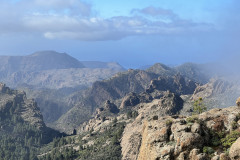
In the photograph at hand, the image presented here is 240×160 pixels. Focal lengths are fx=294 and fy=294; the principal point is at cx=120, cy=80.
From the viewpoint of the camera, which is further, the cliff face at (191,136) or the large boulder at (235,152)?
the cliff face at (191,136)

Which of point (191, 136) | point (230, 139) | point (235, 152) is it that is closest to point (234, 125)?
point (230, 139)

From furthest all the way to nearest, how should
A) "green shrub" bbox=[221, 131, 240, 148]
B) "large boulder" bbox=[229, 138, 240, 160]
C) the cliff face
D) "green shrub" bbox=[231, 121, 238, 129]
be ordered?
"green shrub" bbox=[231, 121, 238, 129], "green shrub" bbox=[221, 131, 240, 148], the cliff face, "large boulder" bbox=[229, 138, 240, 160]

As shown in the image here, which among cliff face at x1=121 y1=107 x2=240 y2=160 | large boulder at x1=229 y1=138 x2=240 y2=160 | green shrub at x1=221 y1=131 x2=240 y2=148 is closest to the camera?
large boulder at x1=229 y1=138 x2=240 y2=160

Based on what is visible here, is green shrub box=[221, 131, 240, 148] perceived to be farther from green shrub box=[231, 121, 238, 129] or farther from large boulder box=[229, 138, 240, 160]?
large boulder box=[229, 138, 240, 160]

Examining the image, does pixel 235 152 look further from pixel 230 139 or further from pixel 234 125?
pixel 234 125

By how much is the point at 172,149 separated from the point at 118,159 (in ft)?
436

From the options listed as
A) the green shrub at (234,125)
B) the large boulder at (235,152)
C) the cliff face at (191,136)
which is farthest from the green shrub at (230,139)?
the large boulder at (235,152)

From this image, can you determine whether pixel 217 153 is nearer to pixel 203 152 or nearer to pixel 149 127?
pixel 203 152

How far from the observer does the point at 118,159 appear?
183 metres

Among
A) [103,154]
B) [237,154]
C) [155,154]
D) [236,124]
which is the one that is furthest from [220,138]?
[103,154]

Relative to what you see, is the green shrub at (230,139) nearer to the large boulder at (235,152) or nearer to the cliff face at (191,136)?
the cliff face at (191,136)

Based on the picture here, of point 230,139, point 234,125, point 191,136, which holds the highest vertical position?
point 234,125

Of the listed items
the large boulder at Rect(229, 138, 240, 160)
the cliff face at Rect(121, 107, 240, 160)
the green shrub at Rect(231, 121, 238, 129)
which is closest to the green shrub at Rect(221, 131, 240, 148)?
the cliff face at Rect(121, 107, 240, 160)

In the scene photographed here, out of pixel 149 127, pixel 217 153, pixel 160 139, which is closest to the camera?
pixel 217 153
